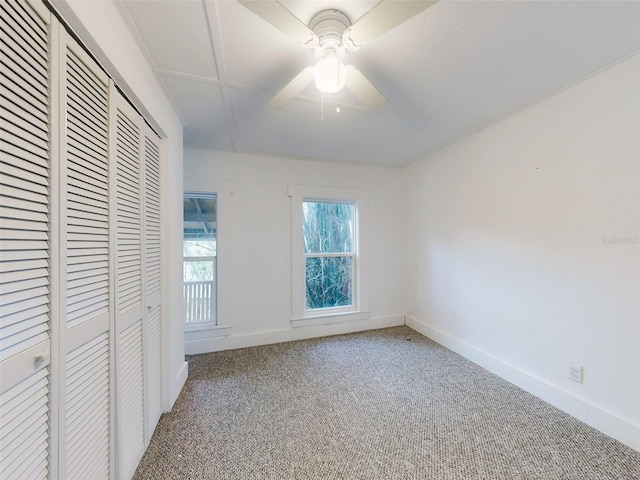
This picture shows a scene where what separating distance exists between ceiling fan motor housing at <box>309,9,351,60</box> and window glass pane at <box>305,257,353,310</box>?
2440mm

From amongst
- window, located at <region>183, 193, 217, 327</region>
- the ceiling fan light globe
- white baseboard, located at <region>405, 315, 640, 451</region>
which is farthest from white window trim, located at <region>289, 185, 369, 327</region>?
the ceiling fan light globe

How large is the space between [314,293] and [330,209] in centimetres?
116

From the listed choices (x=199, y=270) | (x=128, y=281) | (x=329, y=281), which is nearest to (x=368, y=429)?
(x=128, y=281)

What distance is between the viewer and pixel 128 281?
1.39 meters

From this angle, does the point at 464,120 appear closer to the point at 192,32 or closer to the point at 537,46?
the point at 537,46

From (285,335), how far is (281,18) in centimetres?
297

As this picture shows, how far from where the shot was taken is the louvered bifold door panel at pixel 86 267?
3.07ft

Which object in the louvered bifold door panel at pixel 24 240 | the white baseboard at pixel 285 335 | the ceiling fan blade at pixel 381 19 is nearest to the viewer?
the louvered bifold door panel at pixel 24 240

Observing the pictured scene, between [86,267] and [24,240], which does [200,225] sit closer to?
[86,267]

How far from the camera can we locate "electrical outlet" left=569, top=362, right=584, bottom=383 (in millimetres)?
1772

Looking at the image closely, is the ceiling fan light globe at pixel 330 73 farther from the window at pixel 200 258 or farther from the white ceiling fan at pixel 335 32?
the window at pixel 200 258

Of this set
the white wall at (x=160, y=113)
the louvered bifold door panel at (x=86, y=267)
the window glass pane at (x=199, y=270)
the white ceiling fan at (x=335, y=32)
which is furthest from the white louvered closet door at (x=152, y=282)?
the window glass pane at (x=199, y=270)

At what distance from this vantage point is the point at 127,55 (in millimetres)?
1290

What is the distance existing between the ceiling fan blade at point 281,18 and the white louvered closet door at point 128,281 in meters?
0.81
